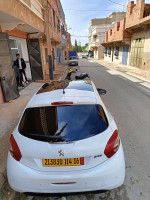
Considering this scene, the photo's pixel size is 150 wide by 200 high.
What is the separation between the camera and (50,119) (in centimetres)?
210

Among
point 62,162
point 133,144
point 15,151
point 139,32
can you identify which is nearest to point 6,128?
point 15,151

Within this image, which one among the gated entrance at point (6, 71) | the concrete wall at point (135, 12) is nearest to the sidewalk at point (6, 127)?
the gated entrance at point (6, 71)

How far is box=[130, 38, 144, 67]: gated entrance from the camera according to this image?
15922mm

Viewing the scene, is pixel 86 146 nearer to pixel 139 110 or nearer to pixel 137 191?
pixel 137 191

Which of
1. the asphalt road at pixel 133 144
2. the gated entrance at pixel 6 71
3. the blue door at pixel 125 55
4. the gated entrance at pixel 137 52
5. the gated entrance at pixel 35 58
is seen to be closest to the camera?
the asphalt road at pixel 133 144

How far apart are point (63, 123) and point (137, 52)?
17.8m

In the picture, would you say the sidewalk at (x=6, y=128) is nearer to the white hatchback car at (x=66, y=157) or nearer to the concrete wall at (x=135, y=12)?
the white hatchback car at (x=66, y=157)

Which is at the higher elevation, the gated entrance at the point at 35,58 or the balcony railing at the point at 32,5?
the balcony railing at the point at 32,5

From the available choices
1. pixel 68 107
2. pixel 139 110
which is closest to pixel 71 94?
pixel 68 107

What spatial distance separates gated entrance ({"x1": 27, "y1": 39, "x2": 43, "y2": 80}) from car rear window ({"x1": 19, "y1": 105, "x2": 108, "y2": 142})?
9230 mm

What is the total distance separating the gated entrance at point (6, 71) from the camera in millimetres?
5809

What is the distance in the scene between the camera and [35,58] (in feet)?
34.9

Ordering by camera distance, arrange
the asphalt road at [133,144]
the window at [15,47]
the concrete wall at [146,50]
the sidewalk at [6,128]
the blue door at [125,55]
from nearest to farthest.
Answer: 1. the asphalt road at [133,144]
2. the sidewalk at [6,128]
3. the window at [15,47]
4. the concrete wall at [146,50]
5. the blue door at [125,55]

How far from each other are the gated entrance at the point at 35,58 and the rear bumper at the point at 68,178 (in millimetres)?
9753
